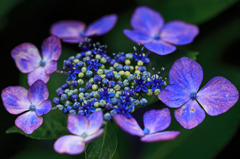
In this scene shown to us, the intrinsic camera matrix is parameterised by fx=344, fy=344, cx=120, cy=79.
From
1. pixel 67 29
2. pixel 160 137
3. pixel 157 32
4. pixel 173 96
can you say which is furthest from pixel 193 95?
pixel 67 29

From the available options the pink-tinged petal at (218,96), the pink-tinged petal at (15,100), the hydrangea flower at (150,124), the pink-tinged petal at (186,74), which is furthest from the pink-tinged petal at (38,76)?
the pink-tinged petal at (218,96)

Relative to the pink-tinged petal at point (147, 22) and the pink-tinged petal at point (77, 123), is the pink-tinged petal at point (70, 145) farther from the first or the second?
the pink-tinged petal at point (147, 22)

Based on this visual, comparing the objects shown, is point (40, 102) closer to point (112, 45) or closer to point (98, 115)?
point (98, 115)

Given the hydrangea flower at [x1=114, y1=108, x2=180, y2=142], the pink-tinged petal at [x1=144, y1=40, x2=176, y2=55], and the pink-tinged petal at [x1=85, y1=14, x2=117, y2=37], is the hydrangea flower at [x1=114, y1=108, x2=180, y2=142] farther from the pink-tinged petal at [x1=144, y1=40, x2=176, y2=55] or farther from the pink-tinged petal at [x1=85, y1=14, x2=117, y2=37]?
the pink-tinged petal at [x1=85, y1=14, x2=117, y2=37]

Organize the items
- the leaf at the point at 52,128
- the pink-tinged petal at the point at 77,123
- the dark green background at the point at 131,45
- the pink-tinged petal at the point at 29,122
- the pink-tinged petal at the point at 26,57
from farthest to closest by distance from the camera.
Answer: the dark green background at the point at 131,45 → the pink-tinged petal at the point at 26,57 → the leaf at the point at 52,128 → the pink-tinged petal at the point at 29,122 → the pink-tinged petal at the point at 77,123

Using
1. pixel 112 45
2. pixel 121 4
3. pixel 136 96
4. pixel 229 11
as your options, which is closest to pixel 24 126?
pixel 136 96

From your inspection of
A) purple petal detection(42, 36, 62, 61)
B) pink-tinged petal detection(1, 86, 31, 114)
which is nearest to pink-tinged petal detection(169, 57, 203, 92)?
purple petal detection(42, 36, 62, 61)

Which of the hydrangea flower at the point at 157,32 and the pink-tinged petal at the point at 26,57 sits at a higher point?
the hydrangea flower at the point at 157,32
